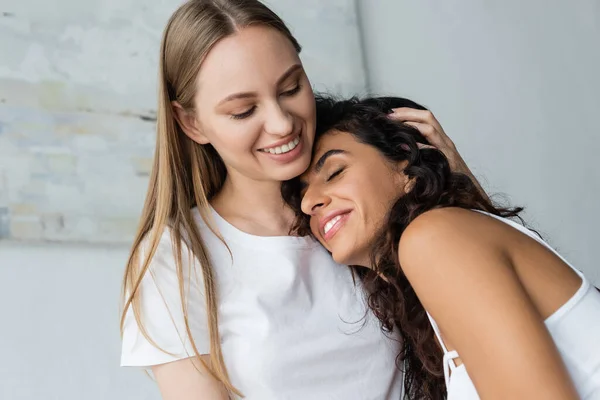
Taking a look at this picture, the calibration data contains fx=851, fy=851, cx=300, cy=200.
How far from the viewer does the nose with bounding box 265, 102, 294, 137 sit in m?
1.67

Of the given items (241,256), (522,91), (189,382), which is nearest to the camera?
(189,382)

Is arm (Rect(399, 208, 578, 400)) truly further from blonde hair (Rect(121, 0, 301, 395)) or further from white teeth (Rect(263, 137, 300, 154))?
blonde hair (Rect(121, 0, 301, 395))

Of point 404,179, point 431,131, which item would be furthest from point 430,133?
point 404,179

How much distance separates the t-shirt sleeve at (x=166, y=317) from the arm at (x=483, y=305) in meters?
0.55

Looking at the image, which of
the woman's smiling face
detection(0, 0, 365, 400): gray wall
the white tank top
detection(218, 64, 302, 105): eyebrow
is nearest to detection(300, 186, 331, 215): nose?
the woman's smiling face

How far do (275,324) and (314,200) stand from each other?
27cm

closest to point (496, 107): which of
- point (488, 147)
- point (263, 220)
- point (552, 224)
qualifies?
point (488, 147)

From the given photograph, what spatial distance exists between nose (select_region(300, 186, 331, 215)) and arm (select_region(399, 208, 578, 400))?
13.9 inches

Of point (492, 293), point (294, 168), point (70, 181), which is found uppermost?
point (492, 293)

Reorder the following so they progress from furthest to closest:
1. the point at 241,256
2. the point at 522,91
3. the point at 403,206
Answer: the point at 522,91
the point at 241,256
the point at 403,206

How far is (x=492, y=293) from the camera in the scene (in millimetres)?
1271

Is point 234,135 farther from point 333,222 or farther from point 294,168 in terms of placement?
point 333,222

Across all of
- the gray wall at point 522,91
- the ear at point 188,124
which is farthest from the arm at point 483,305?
the gray wall at point 522,91

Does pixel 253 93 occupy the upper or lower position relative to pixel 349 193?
upper
